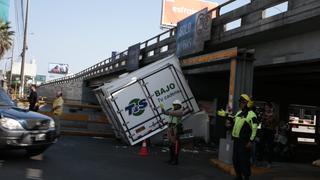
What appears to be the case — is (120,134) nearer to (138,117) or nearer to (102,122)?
(138,117)

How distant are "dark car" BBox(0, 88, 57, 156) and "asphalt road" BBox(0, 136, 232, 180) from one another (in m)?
0.40

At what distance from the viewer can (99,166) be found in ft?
36.0

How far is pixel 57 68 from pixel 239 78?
158 meters

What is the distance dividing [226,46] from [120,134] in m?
4.51

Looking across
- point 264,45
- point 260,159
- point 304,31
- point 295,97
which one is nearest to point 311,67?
point 264,45

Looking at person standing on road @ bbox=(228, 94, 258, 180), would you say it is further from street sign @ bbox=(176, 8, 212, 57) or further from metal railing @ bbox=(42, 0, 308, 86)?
street sign @ bbox=(176, 8, 212, 57)

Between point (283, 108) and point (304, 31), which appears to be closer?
point (304, 31)

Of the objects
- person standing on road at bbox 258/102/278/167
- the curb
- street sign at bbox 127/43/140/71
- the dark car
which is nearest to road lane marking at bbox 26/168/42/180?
the dark car

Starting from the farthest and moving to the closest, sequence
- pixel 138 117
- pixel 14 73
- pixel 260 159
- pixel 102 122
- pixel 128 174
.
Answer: pixel 14 73
pixel 102 122
pixel 138 117
pixel 260 159
pixel 128 174

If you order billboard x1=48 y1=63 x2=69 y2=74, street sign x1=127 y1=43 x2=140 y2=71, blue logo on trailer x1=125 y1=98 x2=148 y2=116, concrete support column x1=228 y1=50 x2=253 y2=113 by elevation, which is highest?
billboard x1=48 y1=63 x2=69 y2=74

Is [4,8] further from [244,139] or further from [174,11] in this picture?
[244,139]

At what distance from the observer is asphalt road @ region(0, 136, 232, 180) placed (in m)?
9.45

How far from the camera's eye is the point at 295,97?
23703mm

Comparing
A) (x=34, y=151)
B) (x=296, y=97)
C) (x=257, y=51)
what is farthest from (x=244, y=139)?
(x=296, y=97)
